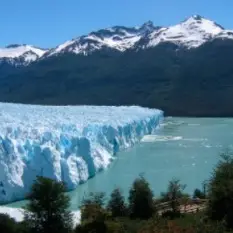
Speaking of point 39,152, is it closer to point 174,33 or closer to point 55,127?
point 55,127

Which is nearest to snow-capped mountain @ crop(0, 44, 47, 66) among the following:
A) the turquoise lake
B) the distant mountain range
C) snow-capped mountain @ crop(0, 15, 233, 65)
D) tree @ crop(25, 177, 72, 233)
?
snow-capped mountain @ crop(0, 15, 233, 65)

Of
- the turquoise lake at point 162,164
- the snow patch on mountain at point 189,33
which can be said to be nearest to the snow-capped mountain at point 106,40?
the snow patch on mountain at point 189,33

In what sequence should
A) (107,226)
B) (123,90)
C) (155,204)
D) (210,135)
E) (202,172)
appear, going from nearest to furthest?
(107,226) < (155,204) < (202,172) < (210,135) < (123,90)

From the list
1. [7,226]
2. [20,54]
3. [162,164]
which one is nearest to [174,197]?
[7,226]

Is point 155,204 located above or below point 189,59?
below

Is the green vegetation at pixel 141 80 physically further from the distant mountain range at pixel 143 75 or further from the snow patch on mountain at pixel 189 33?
the snow patch on mountain at pixel 189 33

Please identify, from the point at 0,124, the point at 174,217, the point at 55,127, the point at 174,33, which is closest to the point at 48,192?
the point at 174,217
